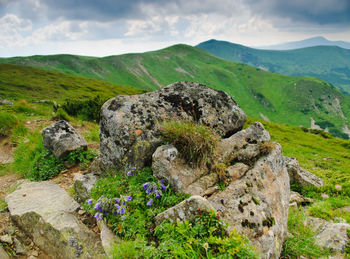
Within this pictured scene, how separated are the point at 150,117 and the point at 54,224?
407 cm

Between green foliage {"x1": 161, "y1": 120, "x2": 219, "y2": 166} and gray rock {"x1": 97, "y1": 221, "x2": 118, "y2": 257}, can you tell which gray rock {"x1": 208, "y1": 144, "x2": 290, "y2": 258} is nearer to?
green foliage {"x1": 161, "y1": 120, "x2": 219, "y2": 166}

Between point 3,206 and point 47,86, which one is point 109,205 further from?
point 47,86

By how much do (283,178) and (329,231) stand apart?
5.88 feet

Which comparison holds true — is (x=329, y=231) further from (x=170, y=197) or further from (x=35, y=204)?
(x=35, y=204)

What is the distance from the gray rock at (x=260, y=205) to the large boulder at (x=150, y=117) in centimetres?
216

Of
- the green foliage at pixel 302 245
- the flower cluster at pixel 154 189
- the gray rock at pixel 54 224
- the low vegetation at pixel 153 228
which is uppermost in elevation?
the flower cluster at pixel 154 189

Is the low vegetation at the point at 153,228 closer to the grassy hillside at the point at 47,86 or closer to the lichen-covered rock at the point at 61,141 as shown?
the lichen-covered rock at the point at 61,141

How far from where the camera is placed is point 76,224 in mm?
5223

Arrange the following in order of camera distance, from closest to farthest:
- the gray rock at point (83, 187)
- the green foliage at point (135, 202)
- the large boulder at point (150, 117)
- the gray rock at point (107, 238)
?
the gray rock at point (107, 238) → the green foliage at point (135, 202) → the gray rock at point (83, 187) → the large boulder at point (150, 117)

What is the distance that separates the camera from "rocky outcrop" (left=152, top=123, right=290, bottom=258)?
4.64 meters

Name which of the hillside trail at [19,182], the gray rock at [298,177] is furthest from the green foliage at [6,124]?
the gray rock at [298,177]

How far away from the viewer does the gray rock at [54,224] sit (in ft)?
15.5

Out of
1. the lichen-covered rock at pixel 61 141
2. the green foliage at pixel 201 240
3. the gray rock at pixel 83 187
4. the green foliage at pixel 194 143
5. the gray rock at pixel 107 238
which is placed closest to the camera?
the green foliage at pixel 201 240

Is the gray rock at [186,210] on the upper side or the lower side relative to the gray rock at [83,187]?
upper
